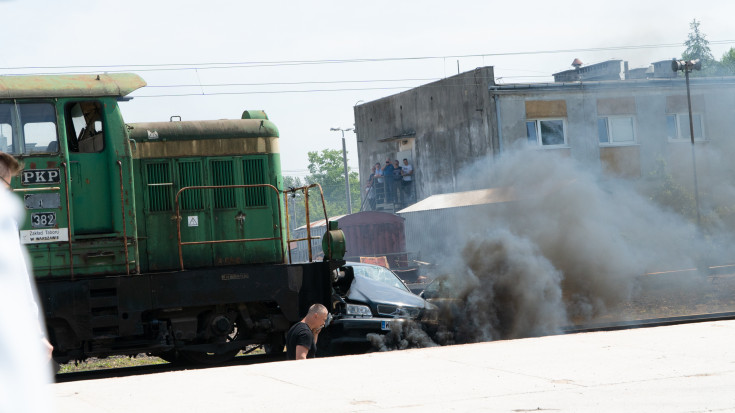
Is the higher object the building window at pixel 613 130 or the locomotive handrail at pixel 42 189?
the building window at pixel 613 130

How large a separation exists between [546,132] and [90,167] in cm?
2342

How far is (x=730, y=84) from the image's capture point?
101ft

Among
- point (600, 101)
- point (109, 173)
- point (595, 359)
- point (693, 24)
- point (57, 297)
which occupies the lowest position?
point (595, 359)

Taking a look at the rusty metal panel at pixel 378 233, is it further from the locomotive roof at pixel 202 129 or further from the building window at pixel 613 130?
the locomotive roof at pixel 202 129

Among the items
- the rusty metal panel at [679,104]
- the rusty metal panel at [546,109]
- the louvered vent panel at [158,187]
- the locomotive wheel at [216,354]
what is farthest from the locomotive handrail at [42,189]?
the rusty metal panel at [679,104]

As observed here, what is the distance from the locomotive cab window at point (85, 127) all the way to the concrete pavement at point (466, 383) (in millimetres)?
3208

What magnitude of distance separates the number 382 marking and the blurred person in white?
840 cm

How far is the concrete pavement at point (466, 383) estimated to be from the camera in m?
6.09

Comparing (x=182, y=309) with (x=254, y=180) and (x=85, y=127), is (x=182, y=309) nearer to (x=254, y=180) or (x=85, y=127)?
(x=254, y=180)

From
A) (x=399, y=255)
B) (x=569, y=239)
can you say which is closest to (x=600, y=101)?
(x=399, y=255)

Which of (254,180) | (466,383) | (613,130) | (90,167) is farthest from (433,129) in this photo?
(466,383)

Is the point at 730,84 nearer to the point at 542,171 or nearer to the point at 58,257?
the point at 542,171

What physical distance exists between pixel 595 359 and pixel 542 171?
37.7 ft

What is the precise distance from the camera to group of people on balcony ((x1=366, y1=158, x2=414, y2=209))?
34.7 m
